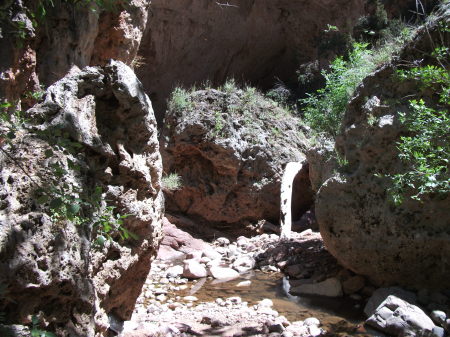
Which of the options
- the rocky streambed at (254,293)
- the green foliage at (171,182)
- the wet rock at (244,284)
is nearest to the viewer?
the rocky streambed at (254,293)

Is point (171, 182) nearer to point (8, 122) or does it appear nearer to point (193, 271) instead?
point (193, 271)

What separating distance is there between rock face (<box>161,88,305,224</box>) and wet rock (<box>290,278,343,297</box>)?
3848mm

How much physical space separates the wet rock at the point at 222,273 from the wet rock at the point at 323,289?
1.11 m

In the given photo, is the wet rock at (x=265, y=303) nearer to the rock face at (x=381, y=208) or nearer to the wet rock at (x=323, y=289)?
the wet rock at (x=323, y=289)

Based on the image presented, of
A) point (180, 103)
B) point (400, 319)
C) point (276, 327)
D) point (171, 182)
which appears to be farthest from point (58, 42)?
point (180, 103)

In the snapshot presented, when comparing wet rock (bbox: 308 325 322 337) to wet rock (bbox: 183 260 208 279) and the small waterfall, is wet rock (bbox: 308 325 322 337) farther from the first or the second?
the small waterfall

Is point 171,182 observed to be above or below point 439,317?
above

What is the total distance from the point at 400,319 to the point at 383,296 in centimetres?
78

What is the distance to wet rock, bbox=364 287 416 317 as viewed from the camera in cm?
511

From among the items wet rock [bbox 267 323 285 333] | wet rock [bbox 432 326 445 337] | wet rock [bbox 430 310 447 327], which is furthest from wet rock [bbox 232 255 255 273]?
wet rock [bbox 432 326 445 337]

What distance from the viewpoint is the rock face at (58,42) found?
4.11 m

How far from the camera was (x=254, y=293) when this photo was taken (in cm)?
620

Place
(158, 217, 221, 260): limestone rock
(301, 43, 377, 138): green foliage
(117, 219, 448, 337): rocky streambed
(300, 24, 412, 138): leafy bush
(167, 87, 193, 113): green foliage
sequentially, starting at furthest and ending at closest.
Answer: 1. (167, 87, 193, 113): green foliage
2. (158, 217, 221, 260): limestone rock
3. (301, 43, 377, 138): green foliage
4. (300, 24, 412, 138): leafy bush
5. (117, 219, 448, 337): rocky streambed

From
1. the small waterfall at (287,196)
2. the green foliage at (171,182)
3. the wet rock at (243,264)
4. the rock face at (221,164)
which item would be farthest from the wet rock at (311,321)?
the green foliage at (171,182)
